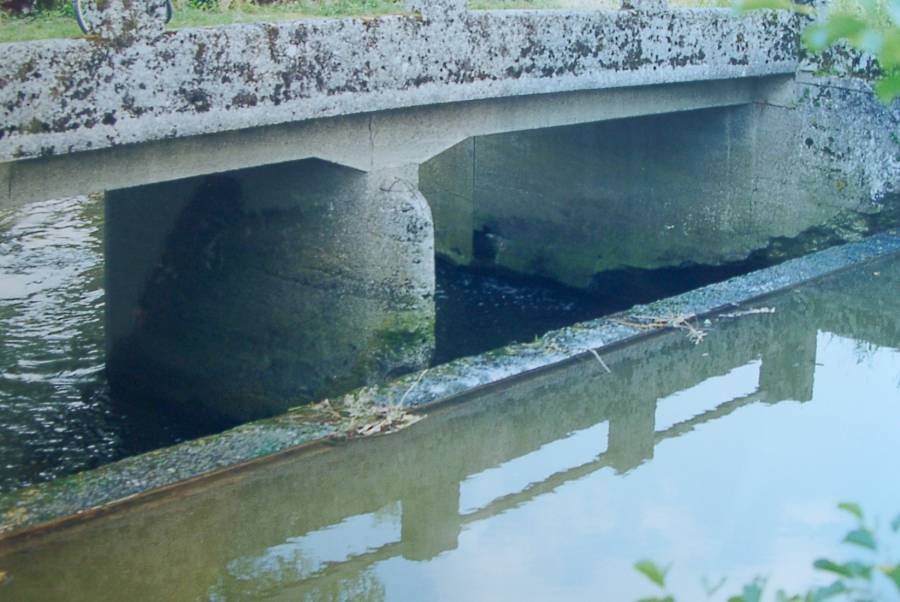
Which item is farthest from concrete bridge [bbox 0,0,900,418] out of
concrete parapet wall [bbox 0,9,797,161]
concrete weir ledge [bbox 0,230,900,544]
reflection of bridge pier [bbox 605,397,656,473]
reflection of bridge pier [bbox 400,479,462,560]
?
reflection of bridge pier [bbox 400,479,462,560]

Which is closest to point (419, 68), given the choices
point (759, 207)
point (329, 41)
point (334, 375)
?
point (329, 41)

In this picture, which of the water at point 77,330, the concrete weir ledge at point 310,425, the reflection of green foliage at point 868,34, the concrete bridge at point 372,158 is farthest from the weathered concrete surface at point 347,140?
the reflection of green foliage at point 868,34

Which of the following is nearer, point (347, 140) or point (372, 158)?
point (347, 140)

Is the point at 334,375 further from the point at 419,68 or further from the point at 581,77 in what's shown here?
the point at 581,77

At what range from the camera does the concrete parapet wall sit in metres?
4.78

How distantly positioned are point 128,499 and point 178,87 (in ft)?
6.25

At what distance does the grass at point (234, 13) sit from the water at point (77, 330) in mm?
2477

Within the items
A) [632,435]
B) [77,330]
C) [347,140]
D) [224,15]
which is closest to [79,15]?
[224,15]

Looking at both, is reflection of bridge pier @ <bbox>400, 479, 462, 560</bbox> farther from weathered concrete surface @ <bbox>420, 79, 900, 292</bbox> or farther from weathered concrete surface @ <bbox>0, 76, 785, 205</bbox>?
weathered concrete surface @ <bbox>420, 79, 900, 292</bbox>

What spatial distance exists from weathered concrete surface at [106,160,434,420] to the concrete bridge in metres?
0.01

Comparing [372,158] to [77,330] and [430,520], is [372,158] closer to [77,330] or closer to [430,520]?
[430,520]

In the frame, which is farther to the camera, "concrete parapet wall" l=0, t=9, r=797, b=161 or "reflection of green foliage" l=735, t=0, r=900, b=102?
"concrete parapet wall" l=0, t=9, r=797, b=161

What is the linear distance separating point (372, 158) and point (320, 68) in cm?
74

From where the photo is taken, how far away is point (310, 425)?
487cm
